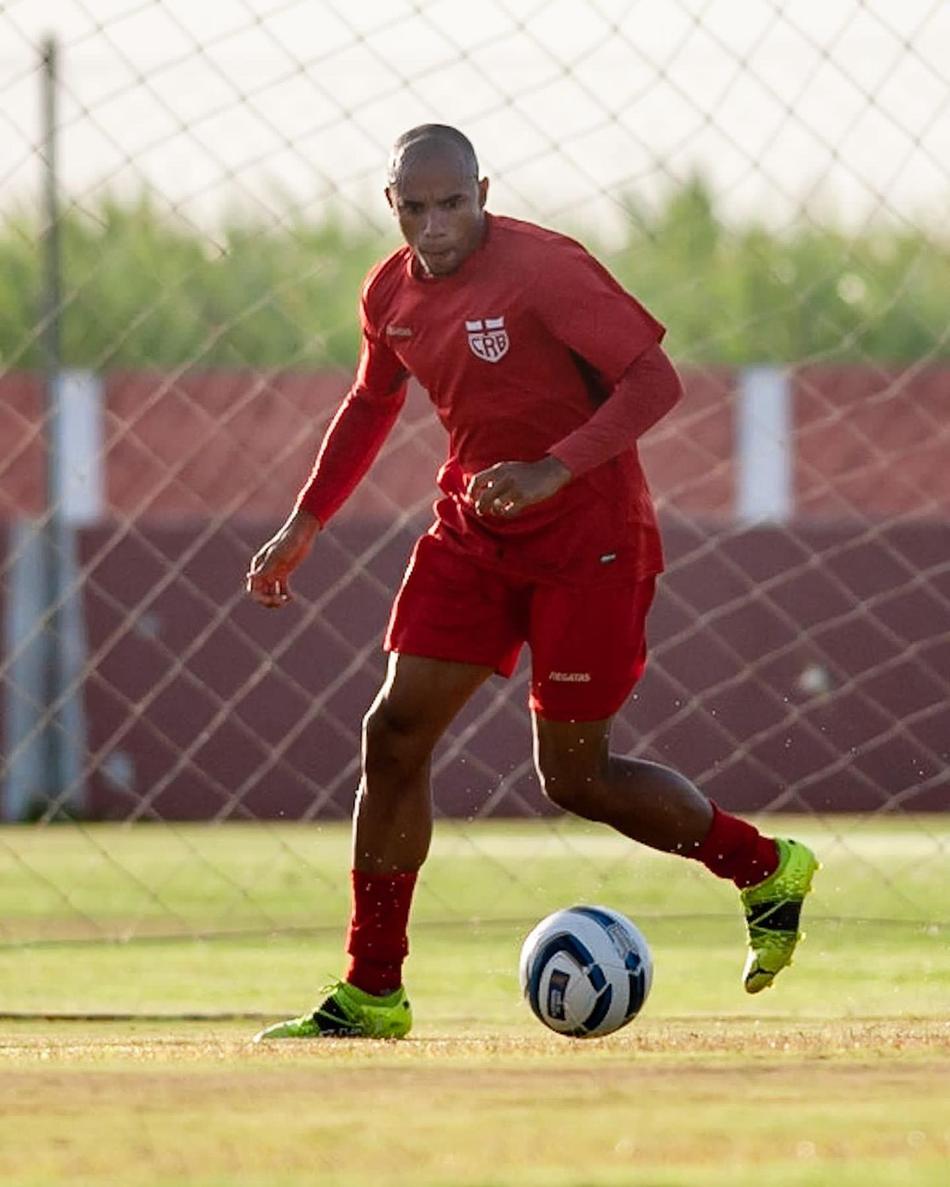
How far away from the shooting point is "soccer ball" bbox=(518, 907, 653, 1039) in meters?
6.30

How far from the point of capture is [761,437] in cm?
2739

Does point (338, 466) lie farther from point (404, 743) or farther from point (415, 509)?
point (415, 509)

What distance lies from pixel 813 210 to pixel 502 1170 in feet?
26.6

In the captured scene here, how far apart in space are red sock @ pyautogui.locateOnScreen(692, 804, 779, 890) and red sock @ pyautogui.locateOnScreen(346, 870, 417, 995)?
2.37ft

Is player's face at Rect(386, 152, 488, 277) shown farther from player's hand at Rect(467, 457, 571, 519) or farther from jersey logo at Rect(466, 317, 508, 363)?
player's hand at Rect(467, 457, 571, 519)

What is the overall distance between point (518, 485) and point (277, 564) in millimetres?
902

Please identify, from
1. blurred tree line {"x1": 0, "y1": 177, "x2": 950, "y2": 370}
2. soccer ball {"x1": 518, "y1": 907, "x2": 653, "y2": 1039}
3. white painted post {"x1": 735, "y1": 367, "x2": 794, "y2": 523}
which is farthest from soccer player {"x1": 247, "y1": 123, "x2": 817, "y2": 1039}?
blurred tree line {"x1": 0, "y1": 177, "x2": 950, "y2": 370}

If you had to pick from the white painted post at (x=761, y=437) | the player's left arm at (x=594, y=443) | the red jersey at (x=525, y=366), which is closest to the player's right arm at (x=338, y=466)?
the red jersey at (x=525, y=366)

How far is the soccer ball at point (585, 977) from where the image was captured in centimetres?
630

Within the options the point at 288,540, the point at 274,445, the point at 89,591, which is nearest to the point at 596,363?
the point at 288,540

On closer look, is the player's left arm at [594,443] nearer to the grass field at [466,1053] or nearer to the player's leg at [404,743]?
the player's leg at [404,743]

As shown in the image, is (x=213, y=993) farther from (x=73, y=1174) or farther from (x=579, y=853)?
(x=579, y=853)

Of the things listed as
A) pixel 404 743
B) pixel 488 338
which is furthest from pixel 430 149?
pixel 404 743

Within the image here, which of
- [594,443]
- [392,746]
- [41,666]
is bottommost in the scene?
[41,666]
